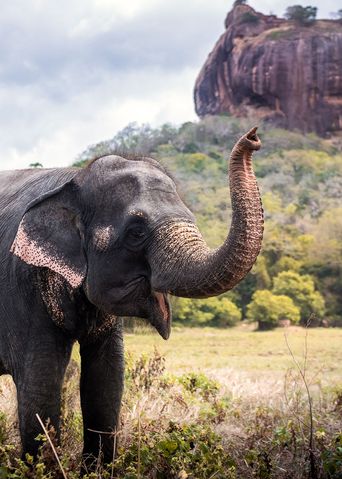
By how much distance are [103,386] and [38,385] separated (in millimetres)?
637

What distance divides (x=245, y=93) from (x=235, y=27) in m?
12.8

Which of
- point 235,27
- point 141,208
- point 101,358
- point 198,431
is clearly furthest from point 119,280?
point 235,27

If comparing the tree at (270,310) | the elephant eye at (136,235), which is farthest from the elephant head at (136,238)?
the tree at (270,310)

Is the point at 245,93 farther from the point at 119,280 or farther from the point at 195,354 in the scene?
the point at 119,280

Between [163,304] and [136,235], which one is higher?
[136,235]

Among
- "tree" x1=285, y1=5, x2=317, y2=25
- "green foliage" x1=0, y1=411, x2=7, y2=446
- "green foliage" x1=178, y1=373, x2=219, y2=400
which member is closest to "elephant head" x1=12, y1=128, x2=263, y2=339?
"green foliage" x1=0, y1=411, x2=7, y2=446

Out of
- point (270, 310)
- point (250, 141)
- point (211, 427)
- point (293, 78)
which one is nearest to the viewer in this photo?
point (250, 141)

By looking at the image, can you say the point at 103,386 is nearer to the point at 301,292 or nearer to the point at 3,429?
the point at 3,429

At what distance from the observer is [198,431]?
16.5 feet

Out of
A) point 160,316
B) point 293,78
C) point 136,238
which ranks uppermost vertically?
point 293,78

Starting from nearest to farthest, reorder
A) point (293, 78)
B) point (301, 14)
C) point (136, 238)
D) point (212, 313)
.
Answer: point (136, 238)
point (212, 313)
point (293, 78)
point (301, 14)

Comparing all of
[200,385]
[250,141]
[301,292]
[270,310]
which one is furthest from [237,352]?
[250,141]

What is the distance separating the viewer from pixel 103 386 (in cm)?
492

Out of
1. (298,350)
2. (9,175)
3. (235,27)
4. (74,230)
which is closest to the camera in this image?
(74,230)
